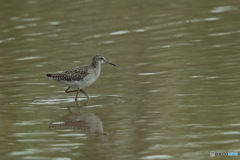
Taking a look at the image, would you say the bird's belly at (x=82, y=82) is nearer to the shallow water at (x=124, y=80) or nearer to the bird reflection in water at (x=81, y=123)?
the shallow water at (x=124, y=80)

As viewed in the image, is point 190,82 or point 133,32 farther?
point 133,32

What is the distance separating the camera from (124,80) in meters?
19.0

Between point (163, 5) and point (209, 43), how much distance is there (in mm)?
6472

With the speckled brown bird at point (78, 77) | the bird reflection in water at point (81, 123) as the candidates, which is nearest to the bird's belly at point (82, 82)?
the speckled brown bird at point (78, 77)

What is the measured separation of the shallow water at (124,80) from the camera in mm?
13188

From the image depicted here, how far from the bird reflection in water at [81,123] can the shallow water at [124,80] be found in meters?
0.03

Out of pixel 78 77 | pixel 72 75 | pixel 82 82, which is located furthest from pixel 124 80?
pixel 72 75

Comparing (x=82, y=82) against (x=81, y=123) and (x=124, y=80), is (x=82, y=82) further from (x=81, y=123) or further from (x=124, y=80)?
(x=81, y=123)

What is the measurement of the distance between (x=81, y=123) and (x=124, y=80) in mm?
4050

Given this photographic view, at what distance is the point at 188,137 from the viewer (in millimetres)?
13211

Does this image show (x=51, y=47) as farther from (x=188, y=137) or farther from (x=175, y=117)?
(x=188, y=137)

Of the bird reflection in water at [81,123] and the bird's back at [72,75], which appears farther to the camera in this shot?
the bird's back at [72,75]

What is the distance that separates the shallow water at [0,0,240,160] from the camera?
1319cm

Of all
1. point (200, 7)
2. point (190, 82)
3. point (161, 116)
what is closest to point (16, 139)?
point (161, 116)
